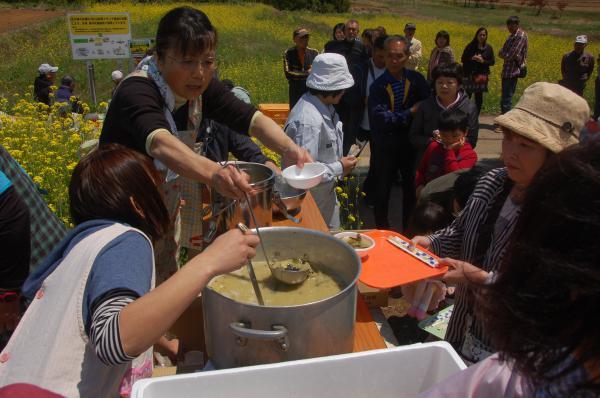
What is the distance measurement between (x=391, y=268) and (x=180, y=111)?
117 centimetres

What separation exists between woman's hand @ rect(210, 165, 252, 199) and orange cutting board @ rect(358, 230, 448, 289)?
482 mm

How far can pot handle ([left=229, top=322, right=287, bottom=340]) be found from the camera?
104 cm

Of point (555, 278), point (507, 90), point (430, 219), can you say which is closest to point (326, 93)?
point (430, 219)

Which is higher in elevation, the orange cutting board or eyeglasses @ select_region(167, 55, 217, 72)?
eyeglasses @ select_region(167, 55, 217, 72)

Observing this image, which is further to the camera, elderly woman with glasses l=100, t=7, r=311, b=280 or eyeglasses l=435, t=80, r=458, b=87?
eyeglasses l=435, t=80, r=458, b=87

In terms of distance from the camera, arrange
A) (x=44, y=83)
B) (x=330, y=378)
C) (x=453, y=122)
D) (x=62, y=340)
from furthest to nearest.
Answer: (x=44, y=83) → (x=453, y=122) → (x=62, y=340) → (x=330, y=378)

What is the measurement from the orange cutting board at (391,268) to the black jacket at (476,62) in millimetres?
7260

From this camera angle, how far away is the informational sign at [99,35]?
645 cm

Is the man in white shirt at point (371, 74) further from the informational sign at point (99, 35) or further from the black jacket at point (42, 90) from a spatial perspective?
the black jacket at point (42, 90)

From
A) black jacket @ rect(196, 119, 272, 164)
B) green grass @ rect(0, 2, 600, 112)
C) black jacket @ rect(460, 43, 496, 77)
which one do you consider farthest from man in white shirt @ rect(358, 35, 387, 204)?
green grass @ rect(0, 2, 600, 112)

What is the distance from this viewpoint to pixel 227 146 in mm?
2920

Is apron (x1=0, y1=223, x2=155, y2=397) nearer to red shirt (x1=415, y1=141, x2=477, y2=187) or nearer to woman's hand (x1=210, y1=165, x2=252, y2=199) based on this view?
woman's hand (x1=210, y1=165, x2=252, y2=199)

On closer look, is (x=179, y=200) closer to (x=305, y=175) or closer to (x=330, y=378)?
(x=305, y=175)

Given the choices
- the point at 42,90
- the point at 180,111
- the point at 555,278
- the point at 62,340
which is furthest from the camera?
the point at 42,90
